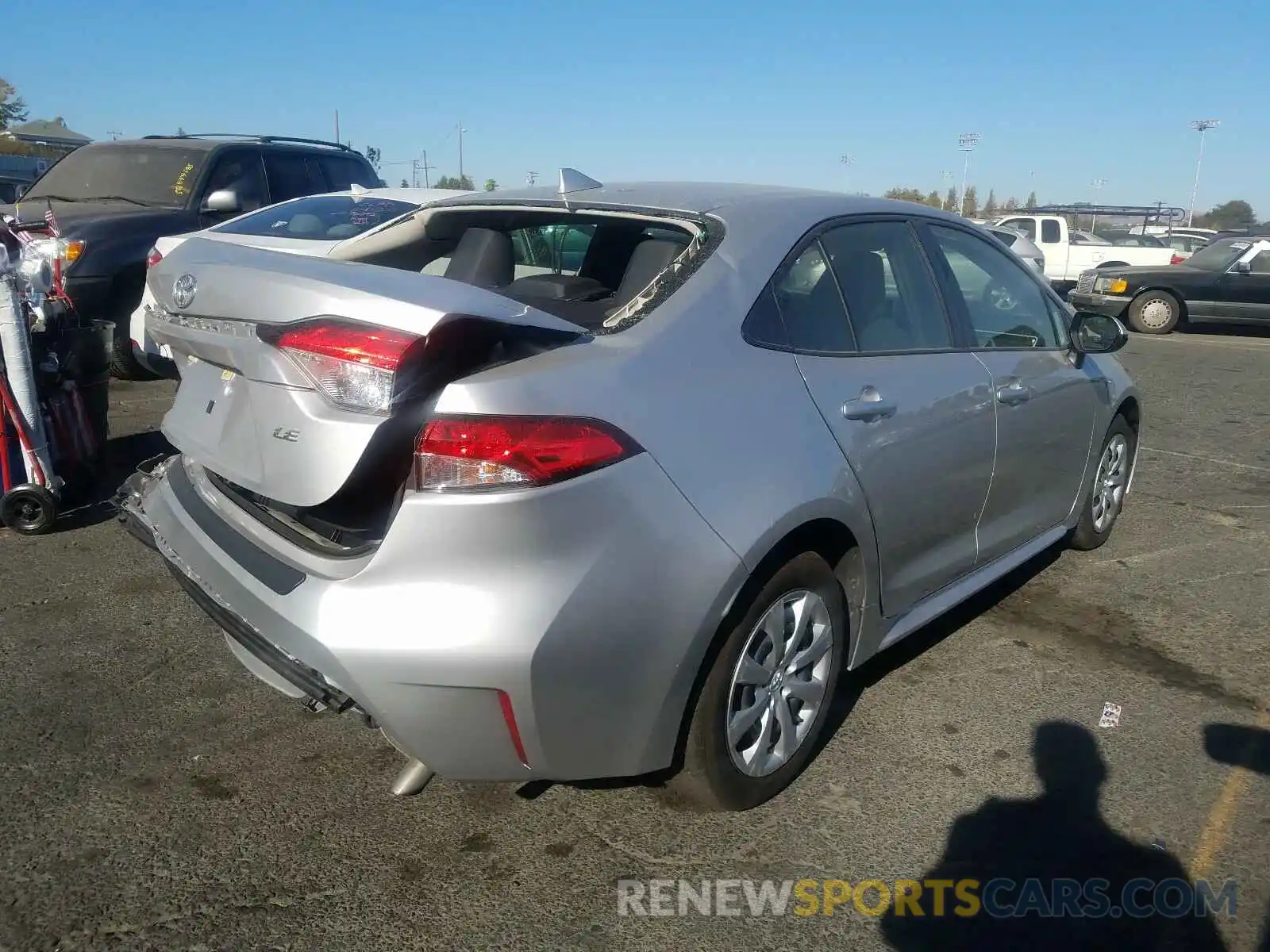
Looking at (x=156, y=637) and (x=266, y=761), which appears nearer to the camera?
(x=266, y=761)

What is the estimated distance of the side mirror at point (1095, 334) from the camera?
4418 millimetres

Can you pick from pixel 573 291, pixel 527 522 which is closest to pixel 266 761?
pixel 527 522

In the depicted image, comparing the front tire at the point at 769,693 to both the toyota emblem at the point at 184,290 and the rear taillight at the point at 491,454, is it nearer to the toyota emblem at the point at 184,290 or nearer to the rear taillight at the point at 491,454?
the rear taillight at the point at 491,454

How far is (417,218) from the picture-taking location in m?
3.98

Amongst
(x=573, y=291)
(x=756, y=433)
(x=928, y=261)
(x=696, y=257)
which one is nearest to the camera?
(x=756, y=433)

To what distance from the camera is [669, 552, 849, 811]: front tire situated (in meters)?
2.70

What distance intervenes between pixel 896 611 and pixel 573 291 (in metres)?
1.46

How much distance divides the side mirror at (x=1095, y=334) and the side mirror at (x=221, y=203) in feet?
22.1

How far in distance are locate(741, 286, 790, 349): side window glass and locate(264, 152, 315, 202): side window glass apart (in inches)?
307

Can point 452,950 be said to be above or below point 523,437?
below

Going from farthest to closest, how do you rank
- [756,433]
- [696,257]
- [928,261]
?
[928,261]
[696,257]
[756,433]

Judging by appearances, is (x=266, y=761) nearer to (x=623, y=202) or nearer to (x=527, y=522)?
(x=527, y=522)

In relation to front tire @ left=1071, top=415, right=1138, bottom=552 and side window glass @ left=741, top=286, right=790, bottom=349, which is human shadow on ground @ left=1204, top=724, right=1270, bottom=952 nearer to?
front tire @ left=1071, top=415, right=1138, bottom=552

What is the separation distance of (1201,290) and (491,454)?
16.7 meters
